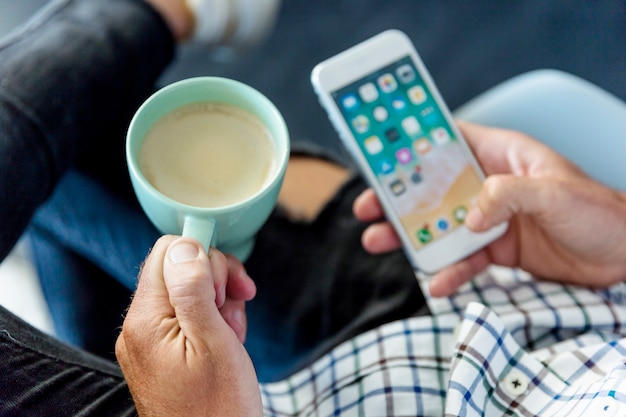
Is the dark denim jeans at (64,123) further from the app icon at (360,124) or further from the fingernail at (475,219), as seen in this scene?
the fingernail at (475,219)

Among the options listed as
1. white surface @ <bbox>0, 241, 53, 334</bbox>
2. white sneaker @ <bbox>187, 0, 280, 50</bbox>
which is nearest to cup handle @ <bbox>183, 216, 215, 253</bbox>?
white sneaker @ <bbox>187, 0, 280, 50</bbox>

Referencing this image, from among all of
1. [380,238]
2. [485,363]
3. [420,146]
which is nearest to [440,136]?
[420,146]

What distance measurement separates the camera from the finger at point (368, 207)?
0.68 meters

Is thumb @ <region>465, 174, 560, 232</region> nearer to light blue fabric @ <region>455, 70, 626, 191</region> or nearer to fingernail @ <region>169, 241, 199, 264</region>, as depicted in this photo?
light blue fabric @ <region>455, 70, 626, 191</region>

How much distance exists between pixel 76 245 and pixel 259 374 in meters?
0.25

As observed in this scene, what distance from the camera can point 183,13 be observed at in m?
0.74

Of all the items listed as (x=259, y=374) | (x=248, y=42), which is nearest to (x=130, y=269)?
(x=259, y=374)

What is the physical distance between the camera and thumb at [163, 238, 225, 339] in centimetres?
38

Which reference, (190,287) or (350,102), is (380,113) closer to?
(350,102)

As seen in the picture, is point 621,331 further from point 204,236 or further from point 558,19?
point 558,19

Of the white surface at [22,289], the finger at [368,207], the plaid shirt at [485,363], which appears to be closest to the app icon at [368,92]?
the finger at [368,207]

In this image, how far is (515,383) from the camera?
0.50 metres

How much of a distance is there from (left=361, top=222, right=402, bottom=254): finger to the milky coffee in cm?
22

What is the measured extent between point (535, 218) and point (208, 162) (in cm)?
35
